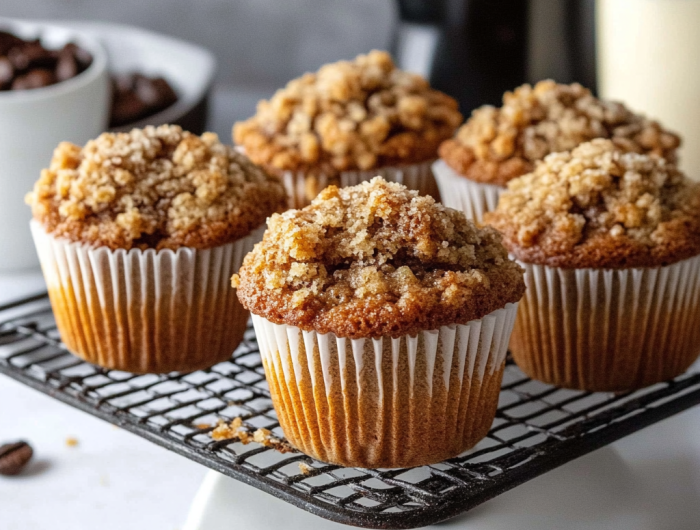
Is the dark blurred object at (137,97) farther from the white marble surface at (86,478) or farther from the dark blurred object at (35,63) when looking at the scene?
the white marble surface at (86,478)

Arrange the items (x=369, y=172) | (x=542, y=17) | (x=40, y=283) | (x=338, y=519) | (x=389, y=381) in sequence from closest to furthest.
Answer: (x=338, y=519), (x=389, y=381), (x=369, y=172), (x=40, y=283), (x=542, y=17)

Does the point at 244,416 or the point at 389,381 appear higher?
the point at 389,381

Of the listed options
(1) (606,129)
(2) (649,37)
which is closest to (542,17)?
(2) (649,37)

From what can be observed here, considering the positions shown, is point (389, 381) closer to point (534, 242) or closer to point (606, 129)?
point (534, 242)

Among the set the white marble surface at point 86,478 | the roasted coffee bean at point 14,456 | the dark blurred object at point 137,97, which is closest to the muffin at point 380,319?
the white marble surface at point 86,478

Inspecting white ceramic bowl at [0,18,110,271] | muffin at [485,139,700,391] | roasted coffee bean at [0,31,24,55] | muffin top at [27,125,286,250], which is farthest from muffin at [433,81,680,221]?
roasted coffee bean at [0,31,24,55]

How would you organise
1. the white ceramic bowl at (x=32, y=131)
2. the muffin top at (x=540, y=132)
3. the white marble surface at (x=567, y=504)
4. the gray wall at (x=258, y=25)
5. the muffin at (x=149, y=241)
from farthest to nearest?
1. the gray wall at (x=258, y=25)
2. the white ceramic bowl at (x=32, y=131)
3. the muffin top at (x=540, y=132)
4. the muffin at (x=149, y=241)
5. the white marble surface at (x=567, y=504)

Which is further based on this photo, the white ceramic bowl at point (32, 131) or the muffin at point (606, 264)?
the white ceramic bowl at point (32, 131)
